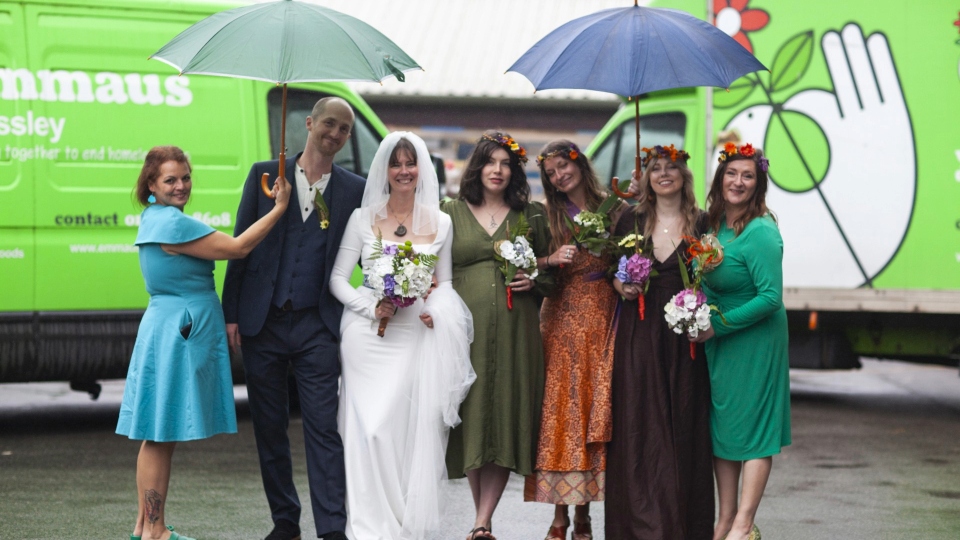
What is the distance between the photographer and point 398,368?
18.3ft

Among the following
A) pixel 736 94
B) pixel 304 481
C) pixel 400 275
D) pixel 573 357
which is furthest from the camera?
pixel 736 94

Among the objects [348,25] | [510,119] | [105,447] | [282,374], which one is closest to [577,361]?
[282,374]

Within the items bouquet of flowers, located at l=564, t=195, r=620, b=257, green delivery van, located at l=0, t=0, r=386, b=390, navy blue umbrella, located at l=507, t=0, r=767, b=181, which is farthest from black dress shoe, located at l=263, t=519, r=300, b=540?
green delivery van, located at l=0, t=0, r=386, b=390

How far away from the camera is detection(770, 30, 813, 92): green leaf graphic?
31.3 ft

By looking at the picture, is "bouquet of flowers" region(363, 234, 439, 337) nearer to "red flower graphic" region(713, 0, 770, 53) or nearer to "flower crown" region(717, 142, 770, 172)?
"flower crown" region(717, 142, 770, 172)

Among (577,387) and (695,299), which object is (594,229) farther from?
(577,387)

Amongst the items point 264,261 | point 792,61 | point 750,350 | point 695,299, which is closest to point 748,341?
point 750,350

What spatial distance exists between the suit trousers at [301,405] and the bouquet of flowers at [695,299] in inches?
63.5

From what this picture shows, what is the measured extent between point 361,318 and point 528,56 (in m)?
1.48

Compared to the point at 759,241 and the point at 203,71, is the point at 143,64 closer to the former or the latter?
the point at 203,71

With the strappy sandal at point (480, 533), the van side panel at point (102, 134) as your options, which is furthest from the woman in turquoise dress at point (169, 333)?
the van side panel at point (102, 134)

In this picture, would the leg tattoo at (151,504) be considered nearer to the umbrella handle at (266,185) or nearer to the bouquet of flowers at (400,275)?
the bouquet of flowers at (400,275)

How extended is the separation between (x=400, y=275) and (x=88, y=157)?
3827mm

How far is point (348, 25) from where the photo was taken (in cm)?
533
